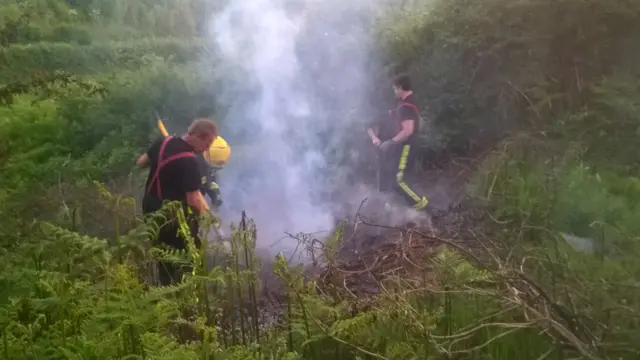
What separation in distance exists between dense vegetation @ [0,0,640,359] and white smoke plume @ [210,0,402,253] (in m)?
0.57

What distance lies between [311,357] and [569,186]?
136 inches

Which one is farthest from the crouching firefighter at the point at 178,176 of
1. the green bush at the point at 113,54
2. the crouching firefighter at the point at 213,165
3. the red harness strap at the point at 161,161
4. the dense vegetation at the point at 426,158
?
the green bush at the point at 113,54

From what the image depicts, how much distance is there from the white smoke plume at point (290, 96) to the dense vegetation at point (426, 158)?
0.57 metres

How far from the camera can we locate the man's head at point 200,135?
4.58 m

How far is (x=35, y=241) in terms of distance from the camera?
4.09m

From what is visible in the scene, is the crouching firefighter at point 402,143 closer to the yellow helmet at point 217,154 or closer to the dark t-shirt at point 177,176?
the yellow helmet at point 217,154

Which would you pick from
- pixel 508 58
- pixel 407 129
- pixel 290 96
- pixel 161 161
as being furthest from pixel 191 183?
pixel 290 96

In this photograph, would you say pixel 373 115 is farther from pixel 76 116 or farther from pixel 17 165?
pixel 17 165

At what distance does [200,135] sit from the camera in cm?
461

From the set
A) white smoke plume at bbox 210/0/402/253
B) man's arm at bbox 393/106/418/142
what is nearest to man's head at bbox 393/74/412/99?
man's arm at bbox 393/106/418/142

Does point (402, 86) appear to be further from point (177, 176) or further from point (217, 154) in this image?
point (177, 176)

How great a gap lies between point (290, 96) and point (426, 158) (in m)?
2.49

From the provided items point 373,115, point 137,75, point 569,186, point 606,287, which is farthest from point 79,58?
point 606,287

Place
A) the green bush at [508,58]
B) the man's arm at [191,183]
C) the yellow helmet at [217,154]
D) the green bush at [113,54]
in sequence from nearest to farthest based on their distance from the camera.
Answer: the man's arm at [191,183], the yellow helmet at [217,154], the green bush at [508,58], the green bush at [113,54]
